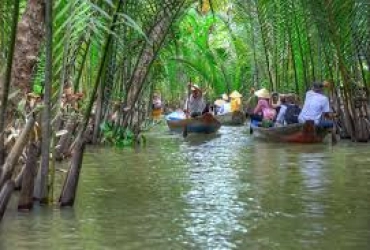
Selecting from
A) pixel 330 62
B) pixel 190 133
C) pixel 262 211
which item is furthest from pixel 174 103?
pixel 262 211

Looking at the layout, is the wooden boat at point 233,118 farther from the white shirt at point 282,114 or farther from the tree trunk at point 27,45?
the tree trunk at point 27,45

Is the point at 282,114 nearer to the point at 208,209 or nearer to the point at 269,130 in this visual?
the point at 269,130

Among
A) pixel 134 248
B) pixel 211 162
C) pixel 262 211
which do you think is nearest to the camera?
pixel 134 248

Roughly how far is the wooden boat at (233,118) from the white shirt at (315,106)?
1462cm

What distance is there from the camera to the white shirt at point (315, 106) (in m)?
18.1

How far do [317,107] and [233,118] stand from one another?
15125 millimetres

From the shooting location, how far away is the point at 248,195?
29.5 feet

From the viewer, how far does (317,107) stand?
719 inches

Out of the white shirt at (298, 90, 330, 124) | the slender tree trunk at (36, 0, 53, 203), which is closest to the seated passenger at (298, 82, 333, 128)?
the white shirt at (298, 90, 330, 124)

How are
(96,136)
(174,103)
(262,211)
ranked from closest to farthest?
(262,211) → (96,136) → (174,103)

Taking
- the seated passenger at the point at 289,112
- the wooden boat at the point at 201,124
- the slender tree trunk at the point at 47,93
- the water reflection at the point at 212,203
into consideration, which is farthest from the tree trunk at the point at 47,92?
the wooden boat at the point at 201,124

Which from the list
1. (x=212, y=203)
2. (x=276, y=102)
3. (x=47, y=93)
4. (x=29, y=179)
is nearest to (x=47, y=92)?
(x=47, y=93)

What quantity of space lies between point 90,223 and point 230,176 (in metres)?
4.35

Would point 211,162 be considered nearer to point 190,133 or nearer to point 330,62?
point 330,62
